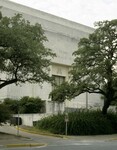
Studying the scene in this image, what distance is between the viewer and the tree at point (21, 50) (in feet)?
88.0

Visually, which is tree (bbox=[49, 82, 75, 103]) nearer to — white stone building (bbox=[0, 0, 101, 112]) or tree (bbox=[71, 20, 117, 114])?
tree (bbox=[71, 20, 117, 114])

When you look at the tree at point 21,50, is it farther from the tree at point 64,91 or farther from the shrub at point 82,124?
the tree at point 64,91

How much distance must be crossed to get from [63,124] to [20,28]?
1518cm

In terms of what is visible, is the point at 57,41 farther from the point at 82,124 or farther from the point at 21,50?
the point at 21,50

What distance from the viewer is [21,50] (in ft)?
89.6

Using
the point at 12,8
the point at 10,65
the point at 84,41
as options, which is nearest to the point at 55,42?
the point at 12,8

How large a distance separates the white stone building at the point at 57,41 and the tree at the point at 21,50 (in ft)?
118

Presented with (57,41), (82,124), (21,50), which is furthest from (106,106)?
(57,41)

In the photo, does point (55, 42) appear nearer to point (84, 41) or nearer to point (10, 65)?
point (84, 41)

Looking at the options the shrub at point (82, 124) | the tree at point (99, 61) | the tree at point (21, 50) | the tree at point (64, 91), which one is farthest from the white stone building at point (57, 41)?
the tree at point (21, 50)

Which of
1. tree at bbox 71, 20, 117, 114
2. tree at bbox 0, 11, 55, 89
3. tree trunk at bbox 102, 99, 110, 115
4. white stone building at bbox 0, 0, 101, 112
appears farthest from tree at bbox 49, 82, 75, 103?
white stone building at bbox 0, 0, 101, 112

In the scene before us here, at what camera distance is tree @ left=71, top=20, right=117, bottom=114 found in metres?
41.6

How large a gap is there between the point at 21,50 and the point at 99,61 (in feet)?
52.3

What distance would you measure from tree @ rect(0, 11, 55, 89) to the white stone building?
118ft
